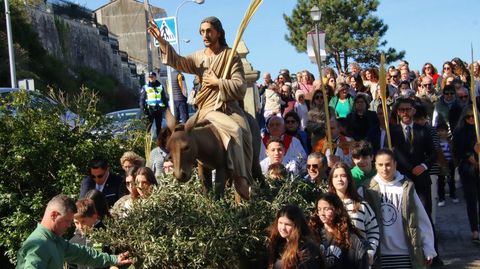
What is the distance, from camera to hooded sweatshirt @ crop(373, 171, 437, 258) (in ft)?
24.5

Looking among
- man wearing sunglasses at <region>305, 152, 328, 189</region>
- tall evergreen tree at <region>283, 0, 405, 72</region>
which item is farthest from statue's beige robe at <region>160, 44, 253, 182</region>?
tall evergreen tree at <region>283, 0, 405, 72</region>

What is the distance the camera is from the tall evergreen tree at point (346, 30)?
43.6 meters

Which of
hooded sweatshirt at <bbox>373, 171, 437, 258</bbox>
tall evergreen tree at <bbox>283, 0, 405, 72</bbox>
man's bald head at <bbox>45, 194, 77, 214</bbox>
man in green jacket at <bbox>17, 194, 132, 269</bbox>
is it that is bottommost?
→ hooded sweatshirt at <bbox>373, 171, 437, 258</bbox>

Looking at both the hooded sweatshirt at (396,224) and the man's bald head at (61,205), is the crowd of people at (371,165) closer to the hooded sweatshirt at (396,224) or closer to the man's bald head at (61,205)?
the hooded sweatshirt at (396,224)

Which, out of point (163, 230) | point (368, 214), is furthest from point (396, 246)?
point (163, 230)

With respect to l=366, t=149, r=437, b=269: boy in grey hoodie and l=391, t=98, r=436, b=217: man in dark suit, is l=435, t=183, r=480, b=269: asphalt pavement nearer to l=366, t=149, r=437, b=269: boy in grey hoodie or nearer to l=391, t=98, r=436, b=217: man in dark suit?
l=391, t=98, r=436, b=217: man in dark suit

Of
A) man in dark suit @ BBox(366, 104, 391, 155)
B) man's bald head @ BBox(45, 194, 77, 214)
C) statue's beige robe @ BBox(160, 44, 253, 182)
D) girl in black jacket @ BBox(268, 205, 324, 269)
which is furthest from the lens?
man in dark suit @ BBox(366, 104, 391, 155)

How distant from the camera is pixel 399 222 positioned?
24.5 ft

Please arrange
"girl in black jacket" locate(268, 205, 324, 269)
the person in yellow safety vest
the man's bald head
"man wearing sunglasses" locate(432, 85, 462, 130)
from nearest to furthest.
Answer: the man's bald head
"girl in black jacket" locate(268, 205, 324, 269)
"man wearing sunglasses" locate(432, 85, 462, 130)
the person in yellow safety vest

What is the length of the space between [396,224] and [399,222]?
35 mm

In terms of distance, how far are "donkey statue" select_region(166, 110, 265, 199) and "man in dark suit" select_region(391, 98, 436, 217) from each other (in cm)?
282

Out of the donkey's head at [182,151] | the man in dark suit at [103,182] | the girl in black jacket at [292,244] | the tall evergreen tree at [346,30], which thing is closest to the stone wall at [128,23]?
the tall evergreen tree at [346,30]

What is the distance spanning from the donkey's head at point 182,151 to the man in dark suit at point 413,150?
3.93m

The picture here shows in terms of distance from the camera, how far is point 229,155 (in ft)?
21.7
